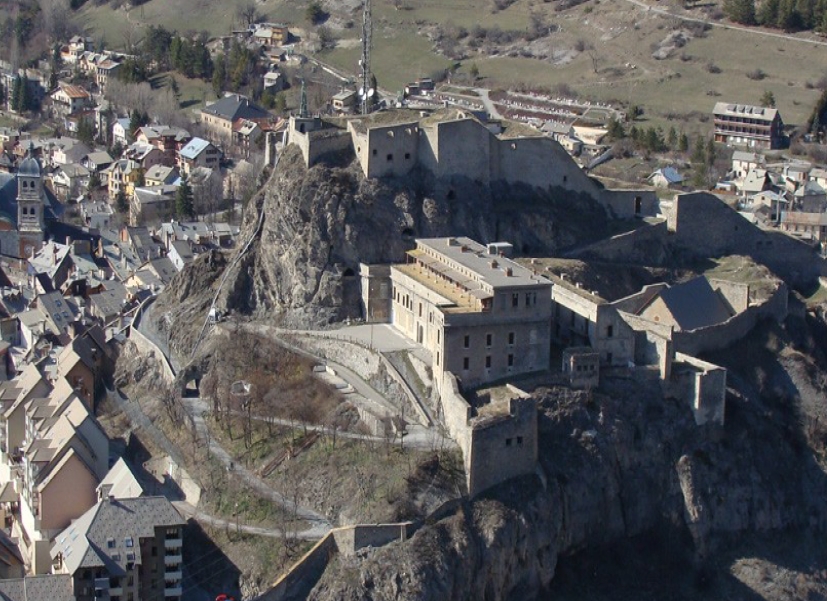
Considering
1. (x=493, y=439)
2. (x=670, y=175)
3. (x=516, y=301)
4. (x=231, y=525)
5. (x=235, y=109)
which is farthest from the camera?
(x=235, y=109)

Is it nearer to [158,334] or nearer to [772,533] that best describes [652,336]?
[772,533]

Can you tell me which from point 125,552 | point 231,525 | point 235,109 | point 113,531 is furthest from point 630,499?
point 235,109

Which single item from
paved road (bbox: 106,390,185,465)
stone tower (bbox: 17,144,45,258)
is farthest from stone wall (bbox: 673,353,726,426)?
stone tower (bbox: 17,144,45,258)

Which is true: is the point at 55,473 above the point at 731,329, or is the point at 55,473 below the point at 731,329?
below

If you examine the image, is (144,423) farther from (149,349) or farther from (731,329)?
(731,329)

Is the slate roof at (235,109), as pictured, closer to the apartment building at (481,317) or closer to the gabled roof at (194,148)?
the gabled roof at (194,148)

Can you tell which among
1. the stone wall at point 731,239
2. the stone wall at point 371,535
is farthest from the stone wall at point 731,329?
the stone wall at point 371,535

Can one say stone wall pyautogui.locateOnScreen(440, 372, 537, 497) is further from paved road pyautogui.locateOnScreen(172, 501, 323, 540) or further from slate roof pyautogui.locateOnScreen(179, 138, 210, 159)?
slate roof pyautogui.locateOnScreen(179, 138, 210, 159)
